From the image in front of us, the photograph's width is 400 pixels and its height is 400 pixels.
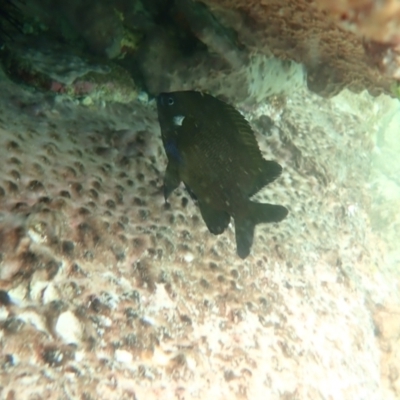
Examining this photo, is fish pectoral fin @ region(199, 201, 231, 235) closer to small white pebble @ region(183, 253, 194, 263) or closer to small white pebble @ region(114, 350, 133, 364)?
small white pebble @ region(183, 253, 194, 263)

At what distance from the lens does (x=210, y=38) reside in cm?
305

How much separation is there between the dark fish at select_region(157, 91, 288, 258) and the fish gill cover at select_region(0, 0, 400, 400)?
0.12 meters

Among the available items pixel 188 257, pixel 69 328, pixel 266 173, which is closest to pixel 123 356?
pixel 69 328

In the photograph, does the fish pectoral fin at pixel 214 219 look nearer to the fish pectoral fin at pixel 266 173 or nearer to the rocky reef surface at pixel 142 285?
the fish pectoral fin at pixel 266 173

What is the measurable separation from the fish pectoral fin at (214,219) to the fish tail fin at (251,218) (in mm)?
104

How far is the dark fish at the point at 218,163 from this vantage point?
2.32 m

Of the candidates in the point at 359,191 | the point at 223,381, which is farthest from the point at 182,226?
the point at 359,191

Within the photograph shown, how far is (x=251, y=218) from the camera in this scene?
2.35m

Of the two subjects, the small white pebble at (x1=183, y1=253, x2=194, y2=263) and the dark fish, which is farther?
the small white pebble at (x1=183, y1=253, x2=194, y2=263)

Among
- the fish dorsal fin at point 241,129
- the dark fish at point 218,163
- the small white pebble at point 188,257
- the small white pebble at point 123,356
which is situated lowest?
the small white pebble at point 123,356

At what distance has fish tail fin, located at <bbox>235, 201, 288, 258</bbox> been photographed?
233 centimetres

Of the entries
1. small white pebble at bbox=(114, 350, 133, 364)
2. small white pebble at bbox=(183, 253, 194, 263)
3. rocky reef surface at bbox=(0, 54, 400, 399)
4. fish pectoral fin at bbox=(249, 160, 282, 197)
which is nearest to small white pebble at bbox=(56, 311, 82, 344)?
rocky reef surface at bbox=(0, 54, 400, 399)

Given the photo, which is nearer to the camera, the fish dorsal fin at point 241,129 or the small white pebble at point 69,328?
the small white pebble at point 69,328

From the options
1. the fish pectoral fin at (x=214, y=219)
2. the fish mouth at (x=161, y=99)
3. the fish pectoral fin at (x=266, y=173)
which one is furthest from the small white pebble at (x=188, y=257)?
the fish mouth at (x=161, y=99)
